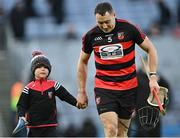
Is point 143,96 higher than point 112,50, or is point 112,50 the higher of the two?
point 112,50

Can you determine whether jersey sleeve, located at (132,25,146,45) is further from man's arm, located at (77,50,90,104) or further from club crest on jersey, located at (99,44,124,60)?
man's arm, located at (77,50,90,104)

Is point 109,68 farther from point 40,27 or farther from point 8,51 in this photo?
point 40,27

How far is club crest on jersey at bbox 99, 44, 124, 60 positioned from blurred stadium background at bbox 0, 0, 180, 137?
7.45m

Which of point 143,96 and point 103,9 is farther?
point 143,96

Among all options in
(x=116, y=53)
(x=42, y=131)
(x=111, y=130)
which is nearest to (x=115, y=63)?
(x=116, y=53)

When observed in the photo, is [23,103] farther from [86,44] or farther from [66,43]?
[66,43]

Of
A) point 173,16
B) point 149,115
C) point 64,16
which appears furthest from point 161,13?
point 149,115

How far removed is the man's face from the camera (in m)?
10.9

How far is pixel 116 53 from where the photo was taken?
11.2 m

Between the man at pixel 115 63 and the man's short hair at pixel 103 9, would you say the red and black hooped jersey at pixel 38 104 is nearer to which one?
the man at pixel 115 63

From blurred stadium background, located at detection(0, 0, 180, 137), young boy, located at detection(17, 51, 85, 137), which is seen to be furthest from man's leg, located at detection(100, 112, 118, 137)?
blurred stadium background, located at detection(0, 0, 180, 137)

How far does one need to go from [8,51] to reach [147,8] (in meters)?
4.70

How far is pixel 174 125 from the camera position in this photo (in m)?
20.0

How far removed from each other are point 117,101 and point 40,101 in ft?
3.32
